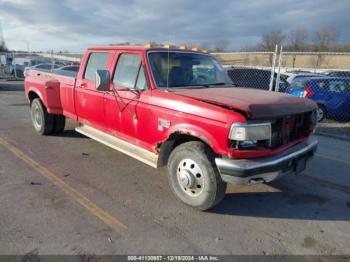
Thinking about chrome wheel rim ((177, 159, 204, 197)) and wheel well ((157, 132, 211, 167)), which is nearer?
chrome wheel rim ((177, 159, 204, 197))

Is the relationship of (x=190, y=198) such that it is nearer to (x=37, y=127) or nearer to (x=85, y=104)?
(x=85, y=104)

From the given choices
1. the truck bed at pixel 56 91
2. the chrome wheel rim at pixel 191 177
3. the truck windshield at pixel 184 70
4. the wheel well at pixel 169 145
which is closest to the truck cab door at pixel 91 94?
the truck bed at pixel 56 91

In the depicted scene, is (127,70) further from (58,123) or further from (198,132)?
(58,123)

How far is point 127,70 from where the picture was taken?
4.96m

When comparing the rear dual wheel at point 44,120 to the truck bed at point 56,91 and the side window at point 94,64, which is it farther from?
the side window at point 94,64

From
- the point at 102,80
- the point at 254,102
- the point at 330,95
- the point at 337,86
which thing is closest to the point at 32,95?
the point at 102,80

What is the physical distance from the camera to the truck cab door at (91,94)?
5.48 meters

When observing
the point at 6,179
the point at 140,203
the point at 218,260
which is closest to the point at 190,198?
the point at 140,203

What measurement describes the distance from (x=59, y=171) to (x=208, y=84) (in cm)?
276

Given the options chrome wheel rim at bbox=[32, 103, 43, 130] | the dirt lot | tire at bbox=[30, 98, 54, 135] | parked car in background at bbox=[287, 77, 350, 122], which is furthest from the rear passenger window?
chrome wheel rim at bbox=[32, 103, 43, 130]

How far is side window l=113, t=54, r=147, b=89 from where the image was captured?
468cm

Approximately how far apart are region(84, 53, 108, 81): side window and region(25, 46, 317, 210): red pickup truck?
0.07ft

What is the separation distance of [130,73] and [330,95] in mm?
8169

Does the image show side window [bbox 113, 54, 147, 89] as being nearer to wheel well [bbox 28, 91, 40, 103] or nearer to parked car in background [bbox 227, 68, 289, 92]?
wheel well [bbox 28, 91, 40, 103]
